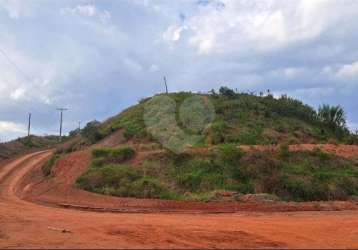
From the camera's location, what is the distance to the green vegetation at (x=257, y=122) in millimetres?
39938

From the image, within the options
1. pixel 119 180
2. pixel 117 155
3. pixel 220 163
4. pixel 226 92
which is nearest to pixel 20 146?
pixel 226 92

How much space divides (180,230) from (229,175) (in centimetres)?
1369

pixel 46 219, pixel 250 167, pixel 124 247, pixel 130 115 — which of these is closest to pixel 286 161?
pixel 250 167

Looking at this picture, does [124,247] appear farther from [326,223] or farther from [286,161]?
[286,161]

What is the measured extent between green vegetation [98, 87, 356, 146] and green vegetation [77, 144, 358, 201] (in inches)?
283

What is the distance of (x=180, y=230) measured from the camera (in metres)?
15.0

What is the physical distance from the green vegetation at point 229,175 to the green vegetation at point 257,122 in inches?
283

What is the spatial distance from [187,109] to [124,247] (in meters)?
36.5

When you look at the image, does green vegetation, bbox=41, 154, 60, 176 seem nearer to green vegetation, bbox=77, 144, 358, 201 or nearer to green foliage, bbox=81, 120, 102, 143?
green vegetation, bbox=77, 144, 358, 201

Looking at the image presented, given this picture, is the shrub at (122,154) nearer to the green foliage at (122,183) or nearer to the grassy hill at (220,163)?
the grassy hill at (220,163)

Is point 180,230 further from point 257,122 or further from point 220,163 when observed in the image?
point 257,122

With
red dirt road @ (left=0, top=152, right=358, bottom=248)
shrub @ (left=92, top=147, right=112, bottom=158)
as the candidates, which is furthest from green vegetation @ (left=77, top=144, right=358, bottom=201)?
red dirt road @ (left=0, top=152, right=358, bottom=248)

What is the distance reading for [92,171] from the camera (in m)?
30.8

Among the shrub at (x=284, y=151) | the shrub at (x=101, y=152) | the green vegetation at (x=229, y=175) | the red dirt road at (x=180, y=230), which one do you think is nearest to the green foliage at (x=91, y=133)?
the shrub at (x=101, y=152)
